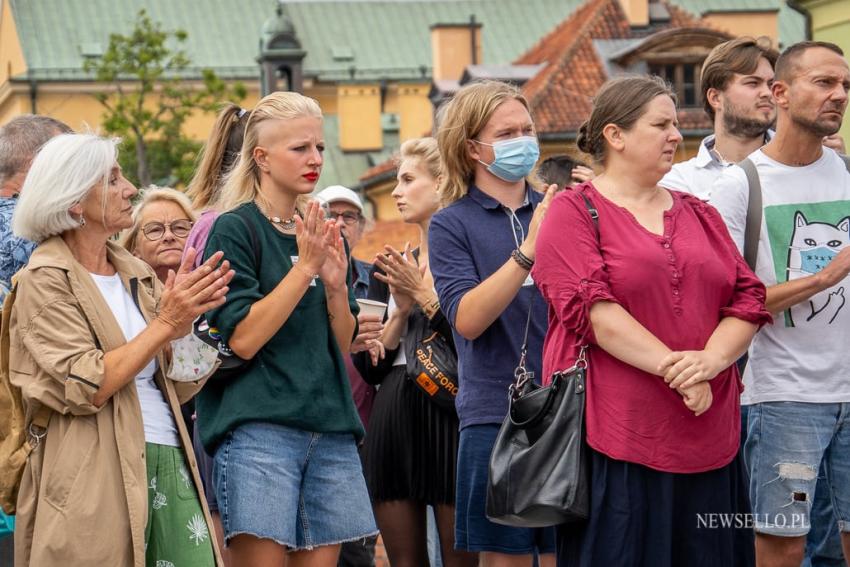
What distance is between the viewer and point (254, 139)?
6.69 meters

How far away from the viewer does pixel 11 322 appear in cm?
594

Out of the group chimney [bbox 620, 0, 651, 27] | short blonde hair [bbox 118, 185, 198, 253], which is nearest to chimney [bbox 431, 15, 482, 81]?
chimney [bbox 620, 0, 651, 27]

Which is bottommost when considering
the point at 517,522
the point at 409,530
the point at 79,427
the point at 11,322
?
the point at 409,530

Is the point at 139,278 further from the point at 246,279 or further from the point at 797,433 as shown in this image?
the point at 797,433

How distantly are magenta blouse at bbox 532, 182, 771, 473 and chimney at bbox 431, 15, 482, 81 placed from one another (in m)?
58.6

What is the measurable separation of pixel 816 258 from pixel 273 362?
2352 millimetres

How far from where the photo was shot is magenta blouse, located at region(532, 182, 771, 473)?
19.1 feet

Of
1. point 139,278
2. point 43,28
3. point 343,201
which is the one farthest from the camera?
point 43,28

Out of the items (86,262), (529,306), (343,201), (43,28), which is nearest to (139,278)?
(86,262)

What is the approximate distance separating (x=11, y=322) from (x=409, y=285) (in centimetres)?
229

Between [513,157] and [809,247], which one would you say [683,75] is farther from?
[513,157]

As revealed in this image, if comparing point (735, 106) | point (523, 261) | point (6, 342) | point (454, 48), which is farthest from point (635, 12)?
point (6, 342)

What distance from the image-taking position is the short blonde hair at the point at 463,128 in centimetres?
716

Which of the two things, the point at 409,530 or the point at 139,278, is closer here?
the point at 139,278
